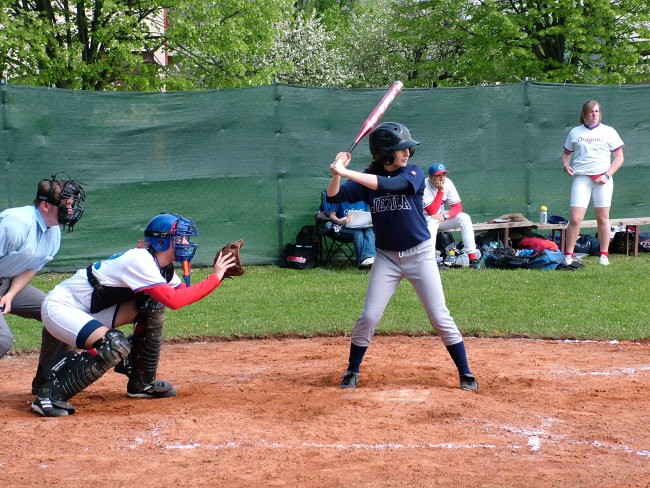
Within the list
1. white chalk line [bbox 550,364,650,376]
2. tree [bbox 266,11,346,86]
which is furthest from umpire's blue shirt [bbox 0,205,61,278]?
tree [bbox 266,11,346,86]

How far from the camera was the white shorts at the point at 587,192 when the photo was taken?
1221 cm

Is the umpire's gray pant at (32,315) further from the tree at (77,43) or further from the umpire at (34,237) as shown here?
the tree at (77,43)

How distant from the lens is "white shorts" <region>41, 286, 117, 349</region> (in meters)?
5.99

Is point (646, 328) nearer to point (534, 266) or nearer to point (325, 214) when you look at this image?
point (534, 266)

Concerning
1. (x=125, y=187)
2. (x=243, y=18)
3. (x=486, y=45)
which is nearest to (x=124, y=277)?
(x=125, y=187)

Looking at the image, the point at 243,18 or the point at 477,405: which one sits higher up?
the point at 243,18

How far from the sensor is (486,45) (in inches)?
1053

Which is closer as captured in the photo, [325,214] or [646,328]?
[646,328]

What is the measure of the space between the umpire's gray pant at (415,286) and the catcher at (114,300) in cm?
102

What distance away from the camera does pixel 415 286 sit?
21.0ft

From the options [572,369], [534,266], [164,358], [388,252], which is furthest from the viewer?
[534,266]

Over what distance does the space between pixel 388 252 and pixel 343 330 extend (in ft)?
9.01

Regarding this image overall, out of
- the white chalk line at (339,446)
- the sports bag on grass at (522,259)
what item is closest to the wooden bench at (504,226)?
the sports bag on grass at (522,259)

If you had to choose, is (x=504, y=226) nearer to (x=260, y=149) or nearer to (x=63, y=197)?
(x=260, y=149)
